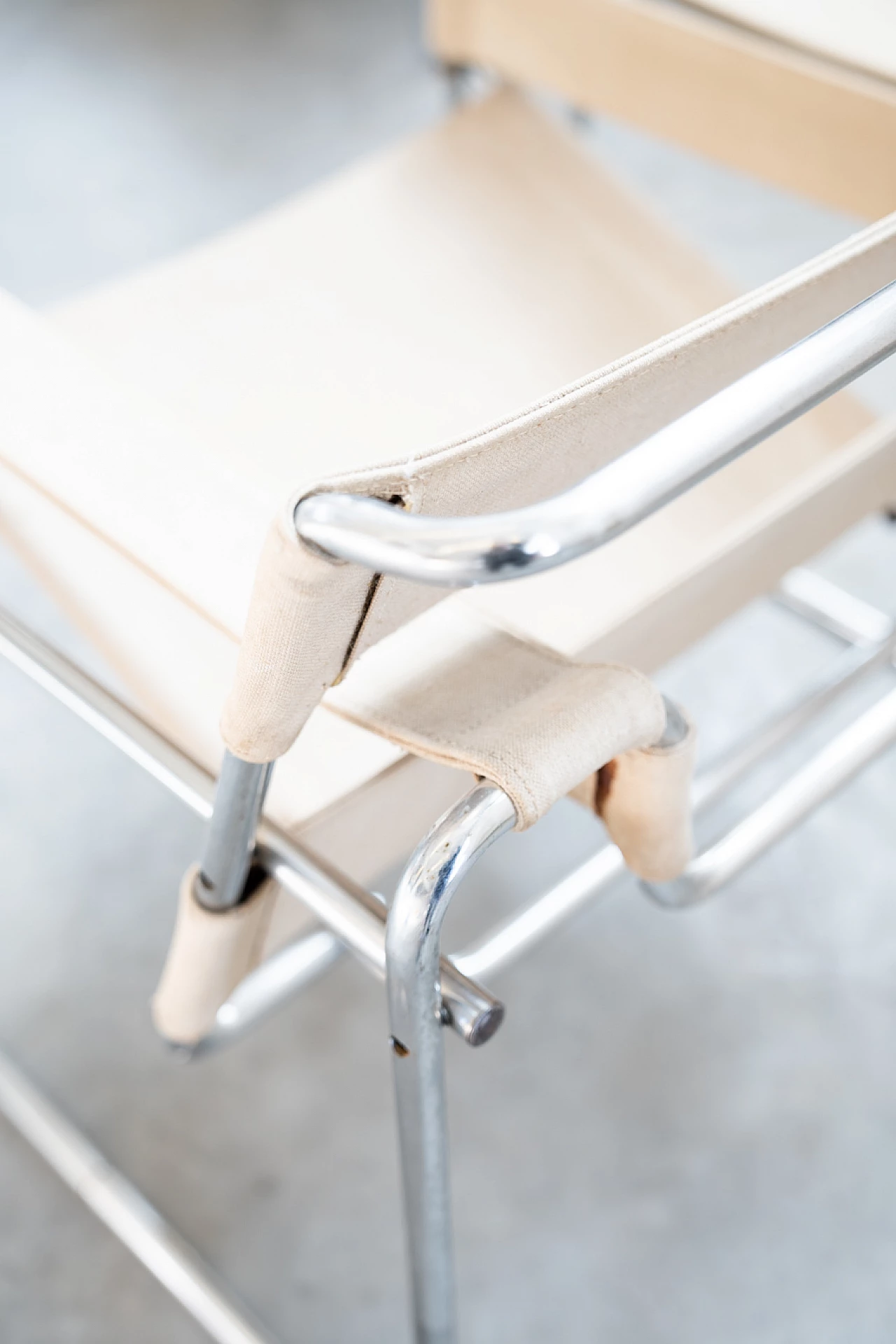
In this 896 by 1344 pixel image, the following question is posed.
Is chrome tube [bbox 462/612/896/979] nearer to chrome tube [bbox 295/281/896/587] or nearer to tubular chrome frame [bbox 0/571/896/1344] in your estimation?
tubular chrome frame [bbox 0/571/896/1344]

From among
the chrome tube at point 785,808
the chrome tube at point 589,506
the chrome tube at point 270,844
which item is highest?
the chrome tube at point 589,506

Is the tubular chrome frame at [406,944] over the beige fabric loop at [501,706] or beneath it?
beneath

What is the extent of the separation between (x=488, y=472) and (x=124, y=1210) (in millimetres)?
858

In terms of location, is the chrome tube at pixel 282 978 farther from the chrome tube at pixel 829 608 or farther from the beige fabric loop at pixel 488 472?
the chrome tube at pixel 829 608

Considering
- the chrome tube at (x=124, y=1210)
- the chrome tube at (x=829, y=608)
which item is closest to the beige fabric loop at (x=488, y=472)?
the chrome tube at (x=124, y=1210)

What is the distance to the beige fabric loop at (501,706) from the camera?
1.81 ft

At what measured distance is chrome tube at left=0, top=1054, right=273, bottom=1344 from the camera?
1027 mm

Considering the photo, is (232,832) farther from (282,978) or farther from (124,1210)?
(124,1210)

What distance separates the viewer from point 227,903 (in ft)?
2.33

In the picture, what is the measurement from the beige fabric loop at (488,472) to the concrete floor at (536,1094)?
72cm

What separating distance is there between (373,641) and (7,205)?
6.42ft

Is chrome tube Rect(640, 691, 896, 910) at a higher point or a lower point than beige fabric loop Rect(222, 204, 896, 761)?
lower

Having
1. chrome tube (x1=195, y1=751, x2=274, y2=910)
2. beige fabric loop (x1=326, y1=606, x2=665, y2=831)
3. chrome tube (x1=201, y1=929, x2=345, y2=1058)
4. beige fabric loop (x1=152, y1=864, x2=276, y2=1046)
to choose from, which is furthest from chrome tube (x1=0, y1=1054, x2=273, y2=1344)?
beige fabric loop (x1=326, y1=606, x2=665, y2=831)

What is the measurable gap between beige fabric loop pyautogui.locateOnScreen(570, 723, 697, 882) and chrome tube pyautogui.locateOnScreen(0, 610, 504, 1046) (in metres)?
0.12
